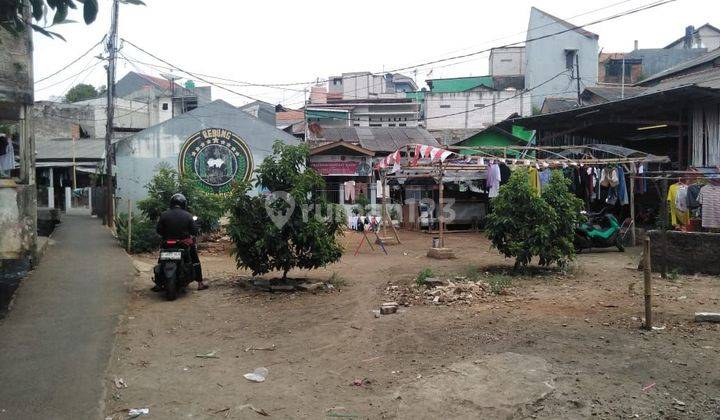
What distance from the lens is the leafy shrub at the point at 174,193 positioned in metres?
13.5

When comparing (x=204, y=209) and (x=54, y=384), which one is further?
(x=204, y=209)

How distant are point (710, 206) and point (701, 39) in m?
43.6

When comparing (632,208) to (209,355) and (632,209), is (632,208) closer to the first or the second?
(632,209)

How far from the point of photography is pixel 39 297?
26.0 ft

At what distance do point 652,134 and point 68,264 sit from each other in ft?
58.7


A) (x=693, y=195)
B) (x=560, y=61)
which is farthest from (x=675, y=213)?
(x=560, y=61)

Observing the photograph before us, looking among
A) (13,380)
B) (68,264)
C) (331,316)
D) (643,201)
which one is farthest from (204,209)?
(643,201)

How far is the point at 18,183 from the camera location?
952 centimetres

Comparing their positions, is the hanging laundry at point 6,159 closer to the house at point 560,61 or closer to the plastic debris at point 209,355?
the plastic debris at point 209,355

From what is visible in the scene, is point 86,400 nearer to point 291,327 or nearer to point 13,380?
point 13,380

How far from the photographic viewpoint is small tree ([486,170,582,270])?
31.5ft

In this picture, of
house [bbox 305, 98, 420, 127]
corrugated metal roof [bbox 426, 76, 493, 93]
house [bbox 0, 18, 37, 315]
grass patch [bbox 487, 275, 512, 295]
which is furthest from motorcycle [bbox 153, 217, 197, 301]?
corrugated metal roof [bbox 426, 76, 493, 93]

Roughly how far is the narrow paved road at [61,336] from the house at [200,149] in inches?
450

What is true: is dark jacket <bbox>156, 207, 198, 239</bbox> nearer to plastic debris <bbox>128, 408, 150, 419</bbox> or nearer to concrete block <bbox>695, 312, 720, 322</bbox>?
plastic debris <bbox>128, 408, 150, 419</bbox>
